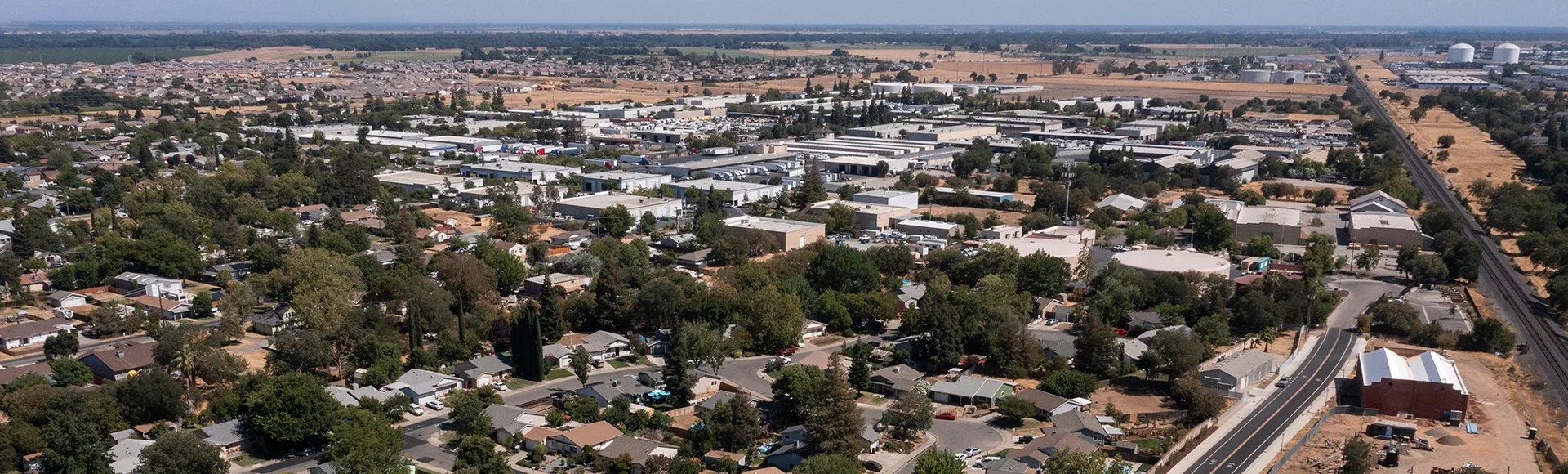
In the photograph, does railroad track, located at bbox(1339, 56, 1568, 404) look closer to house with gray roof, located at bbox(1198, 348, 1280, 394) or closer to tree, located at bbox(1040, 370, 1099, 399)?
house with gray roof, located at bbox(1198, 348, 1280, 394)

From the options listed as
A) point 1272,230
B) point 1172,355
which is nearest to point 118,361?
point 1172,355

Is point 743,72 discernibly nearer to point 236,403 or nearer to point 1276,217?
point 1276,217

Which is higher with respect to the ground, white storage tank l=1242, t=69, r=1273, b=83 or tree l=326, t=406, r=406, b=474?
tree l=326, t=406, r=406, b=474

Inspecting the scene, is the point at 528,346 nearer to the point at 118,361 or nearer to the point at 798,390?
the point at 798,390

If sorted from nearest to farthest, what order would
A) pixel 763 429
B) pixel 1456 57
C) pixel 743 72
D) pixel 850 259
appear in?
pixel 763 429 < pixel 850 259 < pixel 743 72 < pixel 1456 57

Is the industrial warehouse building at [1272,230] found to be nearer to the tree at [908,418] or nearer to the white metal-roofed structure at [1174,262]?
the white metal-roofed structure at [1174,262]

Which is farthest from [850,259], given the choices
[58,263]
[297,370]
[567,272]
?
[58,263]

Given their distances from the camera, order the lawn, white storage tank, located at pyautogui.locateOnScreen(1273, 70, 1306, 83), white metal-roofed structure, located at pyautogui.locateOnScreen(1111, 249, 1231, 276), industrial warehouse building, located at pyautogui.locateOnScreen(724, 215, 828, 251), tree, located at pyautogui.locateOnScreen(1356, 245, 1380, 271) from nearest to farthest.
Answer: the lawn → white metal-roofed structure, located at pyautogui.locateOnScreen(1111, 249, 1231, 276) → tree, located at pyautogui.locateOnScreen(1356, 245, 1380, 271) → industrial warehouse building, located at pyautogui.locateOnScreen(724, 215, 828, 251) → white storage tank, located at pyautogui.locateOnScreen(1273, 70, 1306, 83)

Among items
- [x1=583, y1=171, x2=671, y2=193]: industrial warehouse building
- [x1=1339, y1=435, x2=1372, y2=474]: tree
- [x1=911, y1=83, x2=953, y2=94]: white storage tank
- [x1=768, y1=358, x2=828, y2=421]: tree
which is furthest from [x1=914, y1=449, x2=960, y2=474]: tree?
[x1=911, y1=83, x2=953, y2=94]: white storage tank
